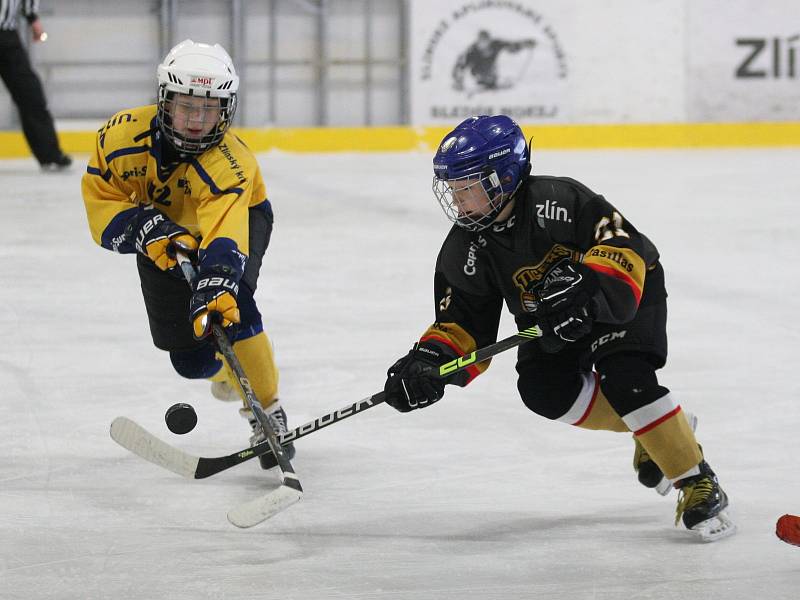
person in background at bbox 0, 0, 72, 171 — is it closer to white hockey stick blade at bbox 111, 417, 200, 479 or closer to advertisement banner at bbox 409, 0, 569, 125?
advertisement banner at bbox 409, 0, 569, 125

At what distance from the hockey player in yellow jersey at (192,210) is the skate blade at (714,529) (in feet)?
2.93

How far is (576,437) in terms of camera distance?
2711 millimetres

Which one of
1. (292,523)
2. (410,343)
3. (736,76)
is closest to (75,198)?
(410,343)

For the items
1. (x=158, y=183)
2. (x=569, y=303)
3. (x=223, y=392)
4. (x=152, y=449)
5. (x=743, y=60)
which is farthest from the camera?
(x=743, y=60)

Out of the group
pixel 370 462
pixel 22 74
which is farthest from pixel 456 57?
pixel 370 462

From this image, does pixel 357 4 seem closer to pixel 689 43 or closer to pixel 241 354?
pixel 689 43

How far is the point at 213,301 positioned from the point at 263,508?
0.44 metres

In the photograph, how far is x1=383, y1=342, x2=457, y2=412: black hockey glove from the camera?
2148 mm

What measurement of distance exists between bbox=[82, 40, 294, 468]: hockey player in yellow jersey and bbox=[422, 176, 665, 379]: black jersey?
1.45 ft

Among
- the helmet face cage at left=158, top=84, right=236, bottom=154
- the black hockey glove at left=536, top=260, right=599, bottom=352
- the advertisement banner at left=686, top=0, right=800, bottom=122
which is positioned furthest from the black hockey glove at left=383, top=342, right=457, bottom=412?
the advertisement banner at left=686, top=0, right=800, bottom=122

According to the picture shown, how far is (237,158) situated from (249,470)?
2.16 ft

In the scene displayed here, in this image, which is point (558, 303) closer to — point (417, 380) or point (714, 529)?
point (417, 380)

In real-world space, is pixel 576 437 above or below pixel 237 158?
below

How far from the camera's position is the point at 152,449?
241cm
